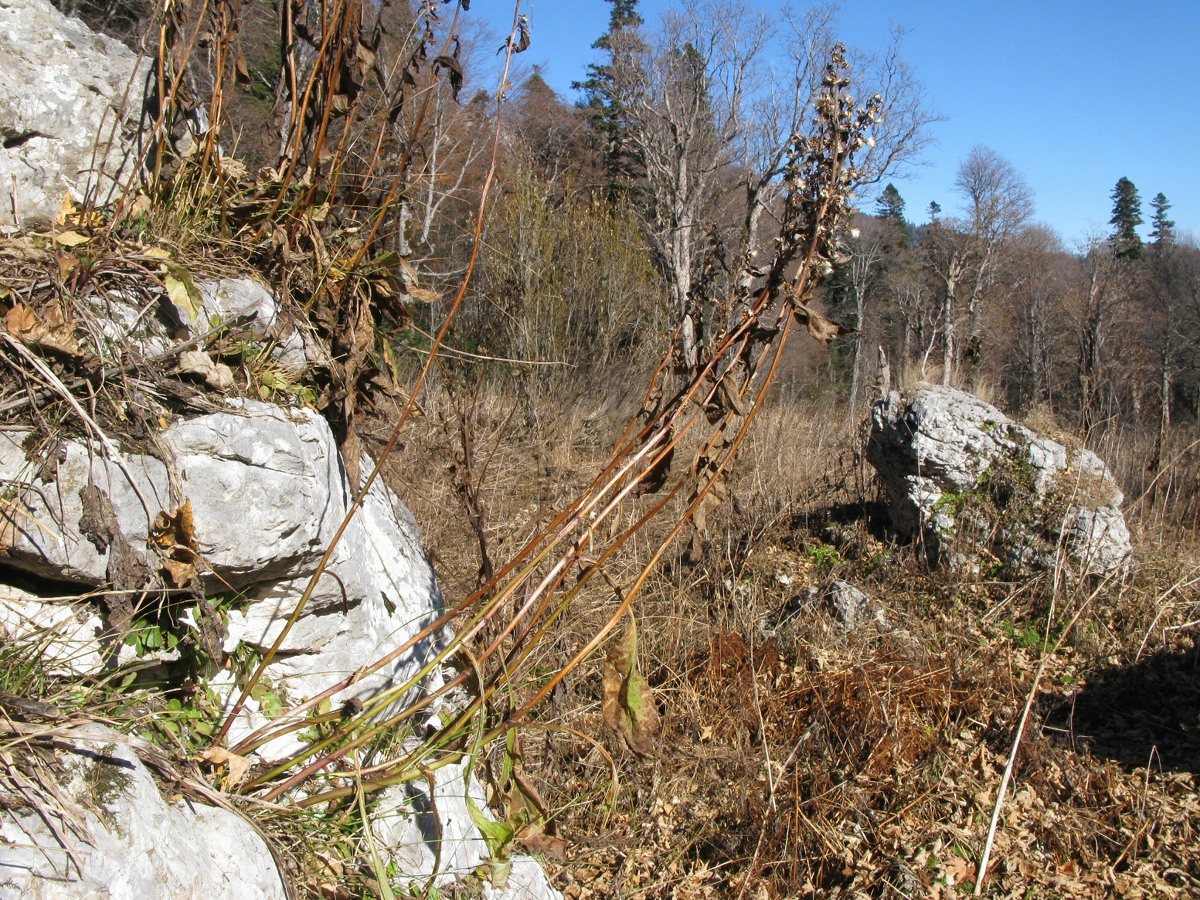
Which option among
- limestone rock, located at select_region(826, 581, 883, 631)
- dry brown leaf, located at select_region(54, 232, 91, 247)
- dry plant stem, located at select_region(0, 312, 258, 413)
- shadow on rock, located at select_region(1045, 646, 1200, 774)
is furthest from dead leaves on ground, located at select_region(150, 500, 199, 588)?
shadow on rock, located at select_region(1045, 646, 1200, 774)

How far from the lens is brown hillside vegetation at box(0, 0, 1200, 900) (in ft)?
4.78

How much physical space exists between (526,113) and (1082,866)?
32.7m

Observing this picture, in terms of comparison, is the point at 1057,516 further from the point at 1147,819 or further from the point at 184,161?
the point at 184,161

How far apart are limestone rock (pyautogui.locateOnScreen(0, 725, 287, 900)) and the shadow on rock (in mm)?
3941

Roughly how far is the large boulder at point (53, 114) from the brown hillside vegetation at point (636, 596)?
143mm

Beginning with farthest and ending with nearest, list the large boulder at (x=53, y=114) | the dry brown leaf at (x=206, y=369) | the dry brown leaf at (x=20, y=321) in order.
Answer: the large boulder at (x=53, y=114) → the dry brown leaf at (x=206, y=369) → the dry brown leaf at (x=20, y=321)

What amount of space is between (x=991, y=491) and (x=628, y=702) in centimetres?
476

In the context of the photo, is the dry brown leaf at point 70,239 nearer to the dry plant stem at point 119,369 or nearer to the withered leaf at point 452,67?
the dry plant stem at point 119,369

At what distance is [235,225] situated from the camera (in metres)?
2.21

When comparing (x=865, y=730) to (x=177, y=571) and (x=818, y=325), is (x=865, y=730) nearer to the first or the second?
(x=818, y=325)

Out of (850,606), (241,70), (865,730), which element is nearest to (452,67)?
(241,70)

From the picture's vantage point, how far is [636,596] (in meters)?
3.41

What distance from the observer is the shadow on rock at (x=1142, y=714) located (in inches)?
153

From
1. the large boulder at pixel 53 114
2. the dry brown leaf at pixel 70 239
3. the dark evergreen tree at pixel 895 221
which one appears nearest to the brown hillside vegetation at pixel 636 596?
the dry brown leaf at pixel 70 239
